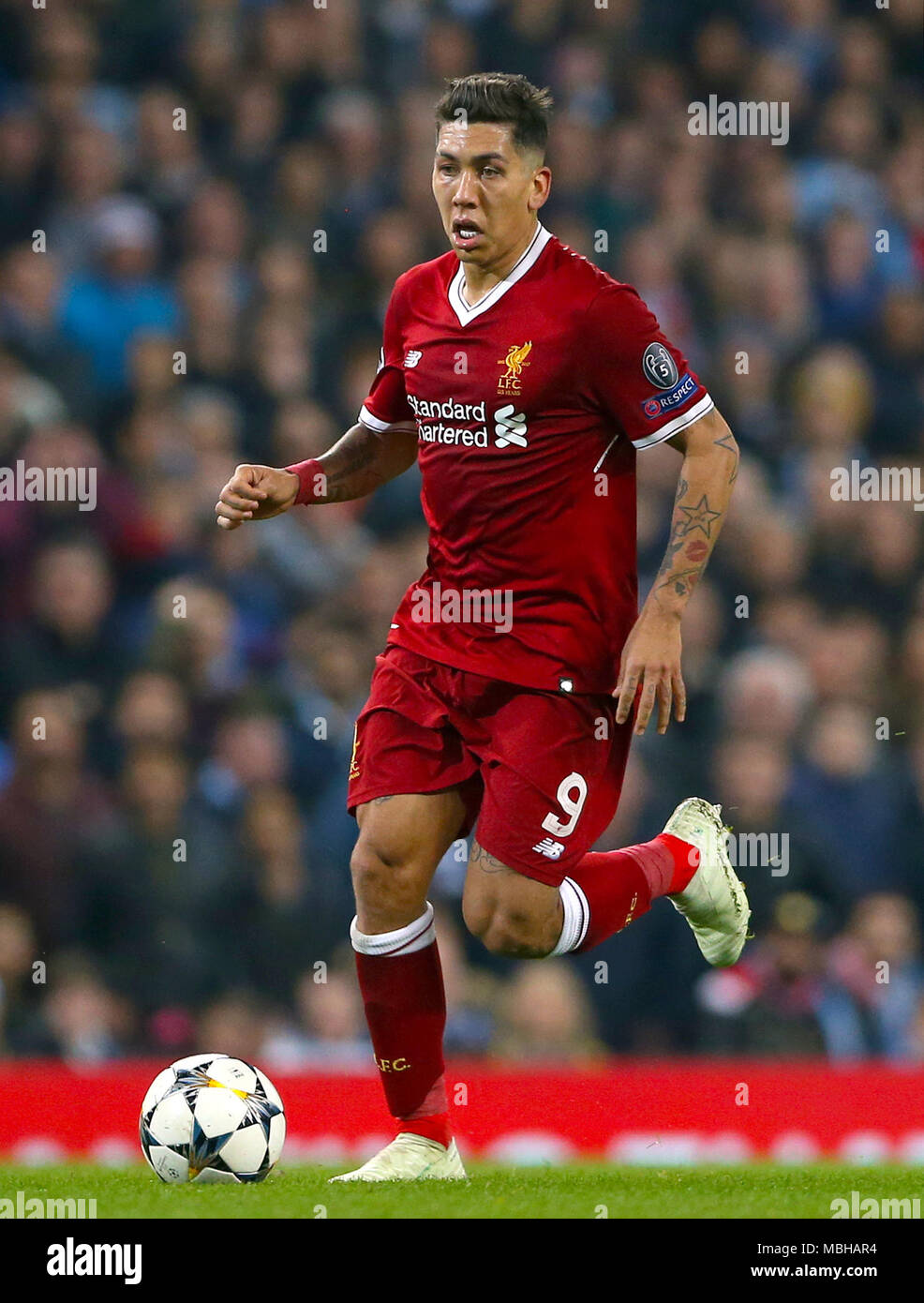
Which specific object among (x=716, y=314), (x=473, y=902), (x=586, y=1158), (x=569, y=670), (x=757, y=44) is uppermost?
(x=757, y=44)

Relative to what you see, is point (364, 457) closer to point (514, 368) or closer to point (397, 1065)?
point (514, 368)

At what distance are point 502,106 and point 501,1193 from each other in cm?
233

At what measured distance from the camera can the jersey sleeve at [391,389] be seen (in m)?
4.70

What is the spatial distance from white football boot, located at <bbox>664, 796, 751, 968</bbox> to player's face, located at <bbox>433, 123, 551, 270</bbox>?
1.53 metres

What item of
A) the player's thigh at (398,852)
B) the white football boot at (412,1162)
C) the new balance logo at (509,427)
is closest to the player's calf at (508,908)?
the player's thigh at (398,852)

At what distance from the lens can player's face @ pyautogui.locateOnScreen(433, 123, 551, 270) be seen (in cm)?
434

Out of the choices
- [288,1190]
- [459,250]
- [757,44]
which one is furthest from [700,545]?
[757,44]

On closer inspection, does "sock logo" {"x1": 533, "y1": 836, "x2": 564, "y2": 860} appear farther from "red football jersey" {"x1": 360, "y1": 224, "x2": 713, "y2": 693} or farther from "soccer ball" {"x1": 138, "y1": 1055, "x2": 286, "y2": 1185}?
"soccer ball" {"x1": 138, "y1": 1055, "x2": 286, "y2": 1185}

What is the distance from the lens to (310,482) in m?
4.73

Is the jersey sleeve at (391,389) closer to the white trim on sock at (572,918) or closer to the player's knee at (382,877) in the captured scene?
the player's knee at (382,877)

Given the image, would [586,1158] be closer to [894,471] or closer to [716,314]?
[894,471]

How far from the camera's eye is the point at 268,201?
851 cm

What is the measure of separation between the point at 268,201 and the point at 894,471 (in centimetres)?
287
